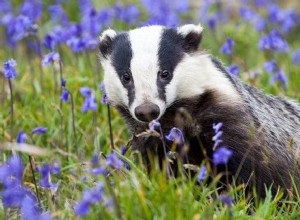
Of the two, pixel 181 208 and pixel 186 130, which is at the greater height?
pixel 186 130

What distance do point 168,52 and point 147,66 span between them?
9.4 inches

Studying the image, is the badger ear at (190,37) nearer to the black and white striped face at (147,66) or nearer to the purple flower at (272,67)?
the black and white striped face at (147,66)

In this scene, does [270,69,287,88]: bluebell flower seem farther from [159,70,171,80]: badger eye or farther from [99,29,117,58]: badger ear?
[159,70,171,80]: badger eye

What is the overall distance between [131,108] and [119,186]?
0.86 m

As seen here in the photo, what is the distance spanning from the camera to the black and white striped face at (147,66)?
4.54 meters

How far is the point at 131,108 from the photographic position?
4551 millimetres

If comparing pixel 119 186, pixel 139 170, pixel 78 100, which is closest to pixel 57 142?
pixel 78 100

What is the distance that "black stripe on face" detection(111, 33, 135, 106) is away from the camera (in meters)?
4.71

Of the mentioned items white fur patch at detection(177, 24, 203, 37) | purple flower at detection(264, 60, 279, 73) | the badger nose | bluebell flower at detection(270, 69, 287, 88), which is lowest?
the badger nose

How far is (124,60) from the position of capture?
15.8ft

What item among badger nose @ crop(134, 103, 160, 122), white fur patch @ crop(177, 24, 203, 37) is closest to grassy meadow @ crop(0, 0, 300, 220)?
white fur patch @ crop(177, 24, 203, 37)

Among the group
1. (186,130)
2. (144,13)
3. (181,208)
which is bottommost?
(181,208)

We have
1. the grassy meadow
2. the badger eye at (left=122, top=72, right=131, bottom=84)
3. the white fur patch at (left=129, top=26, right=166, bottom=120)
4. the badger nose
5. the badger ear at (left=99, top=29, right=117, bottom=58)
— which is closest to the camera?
the grassy meadow

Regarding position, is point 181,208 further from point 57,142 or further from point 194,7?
point 194,7
